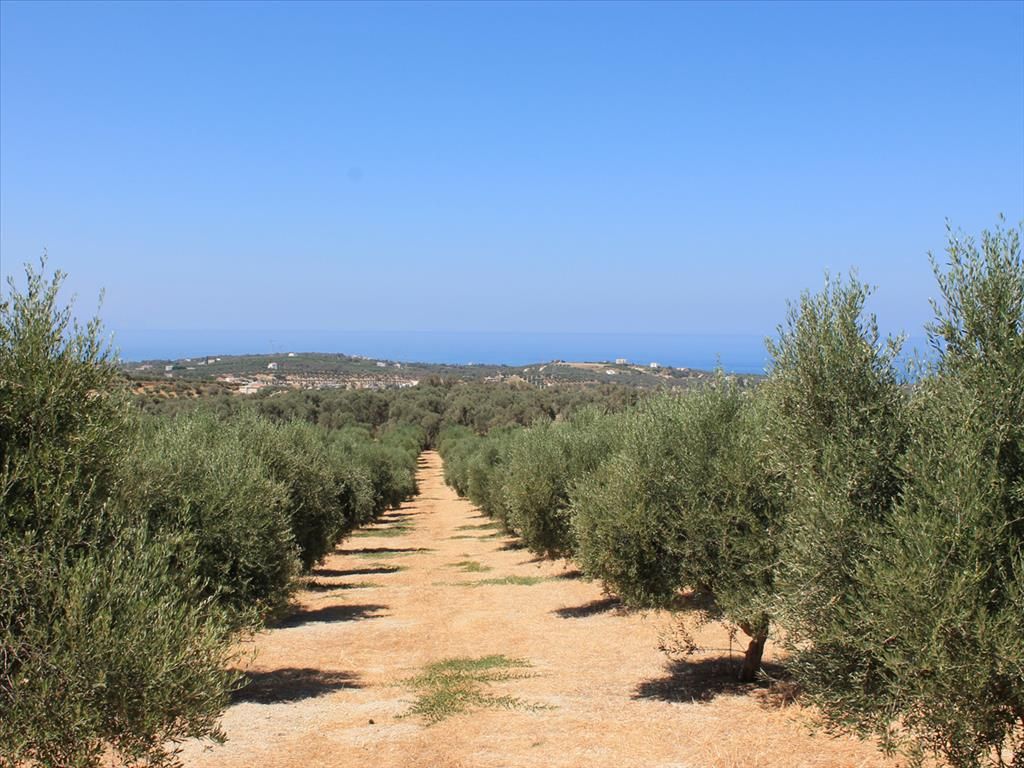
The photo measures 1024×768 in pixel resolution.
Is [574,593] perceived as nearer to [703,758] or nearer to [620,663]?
[620,663]

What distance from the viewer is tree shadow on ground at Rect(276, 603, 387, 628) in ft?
86.1

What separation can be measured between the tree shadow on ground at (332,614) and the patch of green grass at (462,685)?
684cm

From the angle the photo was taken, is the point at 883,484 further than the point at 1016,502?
Yes

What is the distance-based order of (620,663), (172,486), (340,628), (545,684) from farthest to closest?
1. (340,628)
2. (620,663)
3. (545,684)
4. (172,486)

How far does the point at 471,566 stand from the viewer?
39.1m

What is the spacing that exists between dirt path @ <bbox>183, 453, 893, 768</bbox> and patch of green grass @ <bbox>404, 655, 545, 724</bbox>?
28 centimetres

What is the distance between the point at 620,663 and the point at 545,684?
262 cm

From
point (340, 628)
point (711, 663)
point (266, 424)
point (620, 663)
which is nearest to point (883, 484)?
point (711, 663)

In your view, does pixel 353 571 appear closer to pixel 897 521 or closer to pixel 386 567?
pixel 386 567

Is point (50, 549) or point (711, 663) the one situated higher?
point (50, 549)

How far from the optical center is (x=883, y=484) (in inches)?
397

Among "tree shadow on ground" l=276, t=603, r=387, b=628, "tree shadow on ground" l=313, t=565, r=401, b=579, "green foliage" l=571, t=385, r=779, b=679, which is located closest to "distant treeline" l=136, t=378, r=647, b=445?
"tree shadow on ground" l=313, t=565, r=401, b=579

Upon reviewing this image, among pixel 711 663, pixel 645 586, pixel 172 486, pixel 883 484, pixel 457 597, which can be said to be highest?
pixel 883 484

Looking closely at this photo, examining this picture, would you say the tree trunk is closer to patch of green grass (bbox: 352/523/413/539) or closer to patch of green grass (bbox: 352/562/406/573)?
patch of green grass (bbox: 352/562/406/573)
